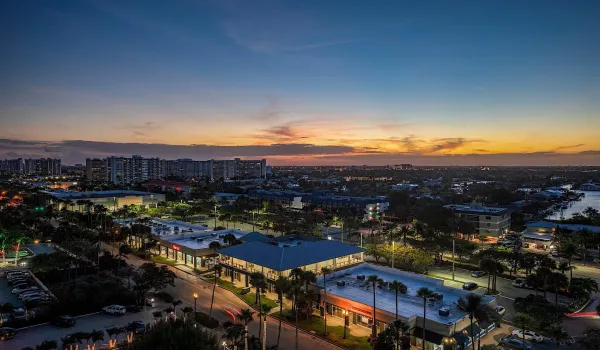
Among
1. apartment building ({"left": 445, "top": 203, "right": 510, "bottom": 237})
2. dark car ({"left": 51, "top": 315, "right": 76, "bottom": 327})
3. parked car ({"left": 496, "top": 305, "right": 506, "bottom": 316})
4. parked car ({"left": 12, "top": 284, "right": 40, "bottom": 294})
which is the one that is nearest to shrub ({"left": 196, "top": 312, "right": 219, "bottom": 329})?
dark car ({"left": 51, "top": 315, "right": 76, "bottom": 327})

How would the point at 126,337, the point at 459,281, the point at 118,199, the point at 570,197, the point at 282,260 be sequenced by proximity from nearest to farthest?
the point at 126,337 < the point at 282,260 < the point at 459,281 < the point at 118,199 < the point at 570,197

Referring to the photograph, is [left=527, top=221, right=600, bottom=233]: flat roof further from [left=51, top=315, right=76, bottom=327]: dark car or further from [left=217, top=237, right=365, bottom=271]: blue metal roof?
[left=51, top=315, right=76, bottom=327]: dark car

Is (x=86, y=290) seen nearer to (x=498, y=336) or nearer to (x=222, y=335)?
(x=222, y=335)

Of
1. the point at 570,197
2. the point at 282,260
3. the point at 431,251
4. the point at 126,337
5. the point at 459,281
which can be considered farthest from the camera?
the point at 570,197

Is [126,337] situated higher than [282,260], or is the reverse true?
[282,260]

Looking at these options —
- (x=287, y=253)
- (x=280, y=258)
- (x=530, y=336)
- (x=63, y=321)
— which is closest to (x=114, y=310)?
(x=63, y=321)

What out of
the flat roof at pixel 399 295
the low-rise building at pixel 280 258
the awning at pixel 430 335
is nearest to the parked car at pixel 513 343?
the flat roof at pixel 399 295

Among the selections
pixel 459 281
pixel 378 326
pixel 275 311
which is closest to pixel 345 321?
pixel 378 326

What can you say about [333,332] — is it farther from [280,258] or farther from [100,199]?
[100,199]
